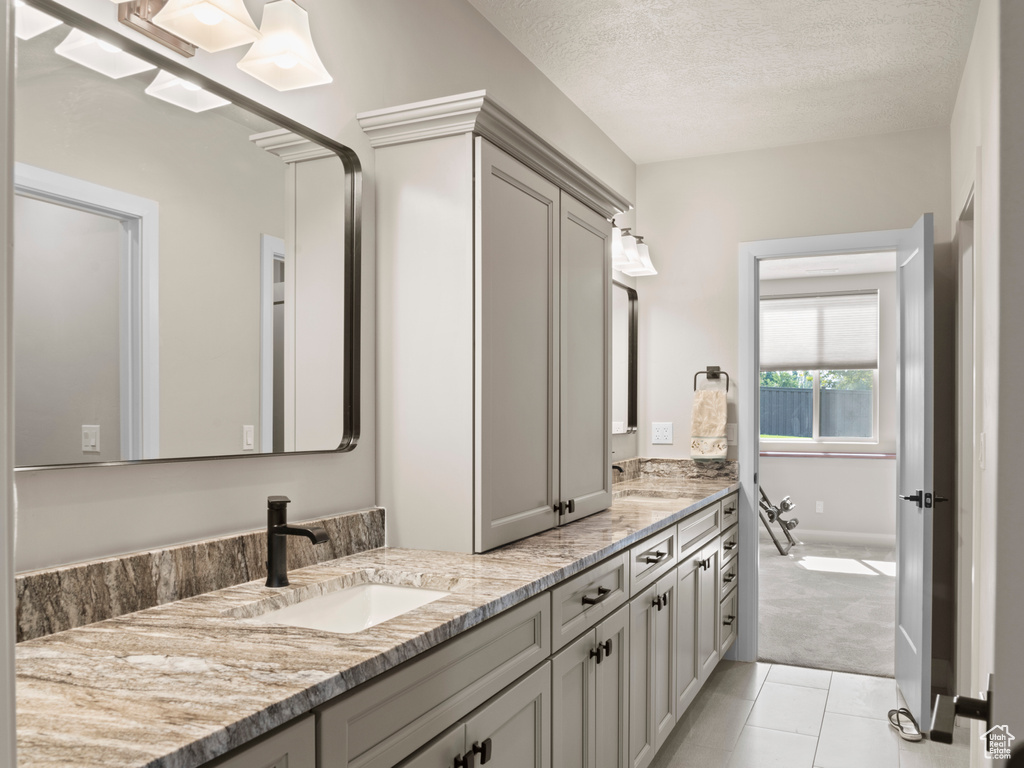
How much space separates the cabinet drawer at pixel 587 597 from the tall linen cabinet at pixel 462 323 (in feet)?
0.82

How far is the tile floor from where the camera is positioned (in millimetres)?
2750

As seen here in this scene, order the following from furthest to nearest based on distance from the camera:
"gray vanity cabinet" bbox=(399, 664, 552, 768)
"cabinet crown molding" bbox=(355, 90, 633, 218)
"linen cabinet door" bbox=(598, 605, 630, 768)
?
"linen cabinet door" bbox=(598, 605, 630, 768)
"cabinet crown molding" bbox=(355, 90, 633, 218)
"gray vanity cabinet" bbox=(399, 664, 552, 768)

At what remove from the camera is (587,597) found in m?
1.92

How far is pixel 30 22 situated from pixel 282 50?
502mm

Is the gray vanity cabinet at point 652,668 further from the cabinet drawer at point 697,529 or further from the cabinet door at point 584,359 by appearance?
the cabinet door at point 584,359

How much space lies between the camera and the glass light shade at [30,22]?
1211 millimetres

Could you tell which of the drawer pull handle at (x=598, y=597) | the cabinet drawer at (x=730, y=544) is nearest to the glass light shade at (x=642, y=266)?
the cabinet drawer at (x=730, y=544)

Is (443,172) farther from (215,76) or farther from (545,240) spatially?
(215,76)

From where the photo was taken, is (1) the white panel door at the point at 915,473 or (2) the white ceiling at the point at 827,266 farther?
(2) the white ceiling at the point at 827,266

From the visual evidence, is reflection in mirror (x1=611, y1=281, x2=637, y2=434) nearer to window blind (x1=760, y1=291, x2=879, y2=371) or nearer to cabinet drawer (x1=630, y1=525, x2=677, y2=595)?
cabinet drawer (x1=630, y1=525, x2=677, y2=595)

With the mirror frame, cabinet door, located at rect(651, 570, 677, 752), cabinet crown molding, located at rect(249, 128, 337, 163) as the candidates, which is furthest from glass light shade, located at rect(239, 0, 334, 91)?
the mirror frame

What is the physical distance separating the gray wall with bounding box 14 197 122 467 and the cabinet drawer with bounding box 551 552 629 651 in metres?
1.01

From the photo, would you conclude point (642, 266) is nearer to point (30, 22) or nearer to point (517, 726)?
point (517, 726)

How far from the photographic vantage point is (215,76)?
1.58 metres
